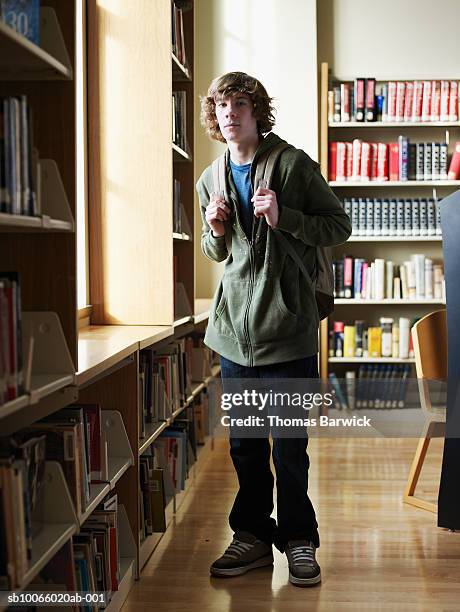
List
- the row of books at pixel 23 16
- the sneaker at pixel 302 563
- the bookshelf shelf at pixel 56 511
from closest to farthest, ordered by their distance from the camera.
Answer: the row of books at pixel 23 16 → the bookshelf shelf at pixel 56 511 → the sneaker at pixel 302 563

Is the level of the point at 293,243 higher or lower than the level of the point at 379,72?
lower

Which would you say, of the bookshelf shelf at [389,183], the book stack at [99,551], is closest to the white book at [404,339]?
the bookshelf shelf at [389,183]

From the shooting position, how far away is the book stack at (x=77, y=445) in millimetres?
2229

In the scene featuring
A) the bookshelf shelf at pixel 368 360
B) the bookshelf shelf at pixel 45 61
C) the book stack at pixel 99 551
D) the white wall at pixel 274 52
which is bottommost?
the book stack at pixel 99 551

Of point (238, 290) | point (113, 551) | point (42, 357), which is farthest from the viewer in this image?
point (238, 290)

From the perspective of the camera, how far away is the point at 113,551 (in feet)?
8.75

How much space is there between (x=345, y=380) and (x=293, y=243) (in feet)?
10.1

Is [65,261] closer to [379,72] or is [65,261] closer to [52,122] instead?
[52,122]

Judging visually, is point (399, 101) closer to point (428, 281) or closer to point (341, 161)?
point (341, 161)

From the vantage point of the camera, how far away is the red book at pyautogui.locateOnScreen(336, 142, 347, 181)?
Result: 5.62 metres

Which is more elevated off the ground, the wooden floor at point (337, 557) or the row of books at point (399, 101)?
the row of books at point (399, 101)

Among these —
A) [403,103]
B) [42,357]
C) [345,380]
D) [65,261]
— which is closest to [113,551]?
[42,357]

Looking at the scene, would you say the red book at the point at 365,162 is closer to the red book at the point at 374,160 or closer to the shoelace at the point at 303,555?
the red book at the point at 374,160

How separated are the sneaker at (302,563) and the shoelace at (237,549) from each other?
0.14 m
